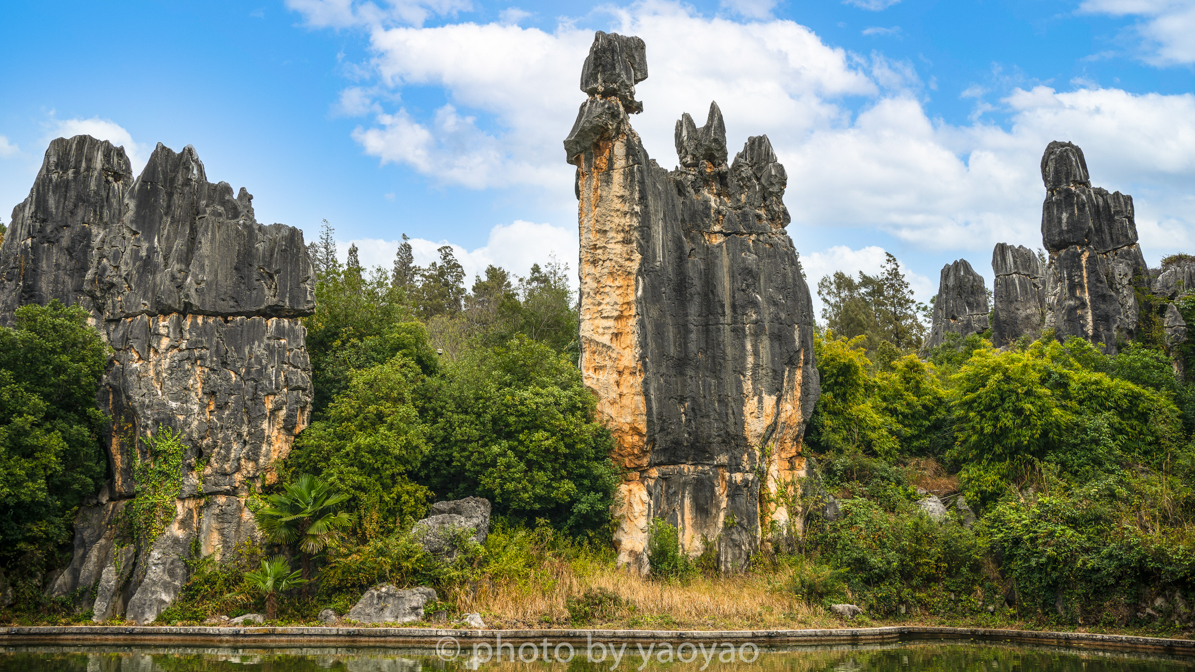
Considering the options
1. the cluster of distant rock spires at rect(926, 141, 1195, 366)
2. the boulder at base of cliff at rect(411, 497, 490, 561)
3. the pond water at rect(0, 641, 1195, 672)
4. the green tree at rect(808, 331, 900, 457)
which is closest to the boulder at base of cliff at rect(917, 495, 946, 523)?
the green tree at rect(808, 331, 900, 457)

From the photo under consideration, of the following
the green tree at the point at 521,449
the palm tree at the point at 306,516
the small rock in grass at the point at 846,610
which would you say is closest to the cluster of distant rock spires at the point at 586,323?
the green tree at the point at 521,449

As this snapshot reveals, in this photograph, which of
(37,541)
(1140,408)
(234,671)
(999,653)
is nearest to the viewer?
(234,671)

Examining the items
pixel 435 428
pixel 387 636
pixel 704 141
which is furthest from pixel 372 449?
pixel 704 141

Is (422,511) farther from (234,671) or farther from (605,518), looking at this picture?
(234,671)

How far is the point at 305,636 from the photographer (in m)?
16.6

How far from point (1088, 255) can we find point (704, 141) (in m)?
17.3

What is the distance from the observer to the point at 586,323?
22.9m

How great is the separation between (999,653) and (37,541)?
817 inches

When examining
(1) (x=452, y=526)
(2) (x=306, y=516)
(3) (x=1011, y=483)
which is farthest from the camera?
(3) (x=1011, y=483)

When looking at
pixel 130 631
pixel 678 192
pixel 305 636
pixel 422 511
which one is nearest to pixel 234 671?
pixel 305 636

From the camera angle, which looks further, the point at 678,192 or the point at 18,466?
the point at 678,192

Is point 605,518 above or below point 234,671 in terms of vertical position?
above

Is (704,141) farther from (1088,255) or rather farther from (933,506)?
(1088,255)

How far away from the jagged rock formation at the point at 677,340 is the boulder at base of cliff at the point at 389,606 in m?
6.05
